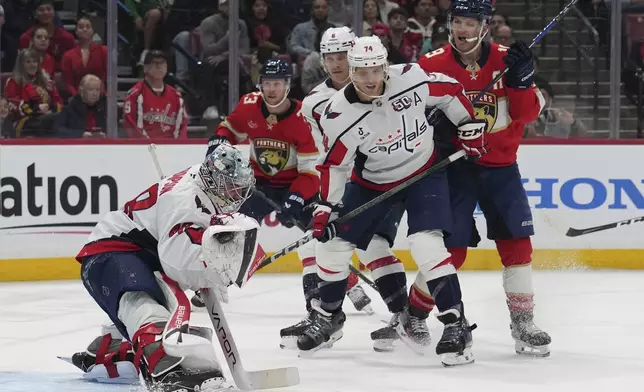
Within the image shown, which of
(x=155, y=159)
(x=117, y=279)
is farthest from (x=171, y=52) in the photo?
(x=117, y=279)

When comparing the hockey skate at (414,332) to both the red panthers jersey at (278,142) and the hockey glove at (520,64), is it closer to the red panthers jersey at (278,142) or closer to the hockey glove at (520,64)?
the hockey glove at (520,64)

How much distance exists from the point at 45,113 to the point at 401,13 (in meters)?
2.23

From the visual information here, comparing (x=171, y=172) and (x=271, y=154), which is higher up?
(x=271, y=154)

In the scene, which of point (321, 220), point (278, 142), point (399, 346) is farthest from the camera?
point (278, 142)

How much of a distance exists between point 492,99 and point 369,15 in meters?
2.97

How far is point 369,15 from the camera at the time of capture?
24.5 feet

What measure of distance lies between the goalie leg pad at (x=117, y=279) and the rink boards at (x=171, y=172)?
9.82 feet

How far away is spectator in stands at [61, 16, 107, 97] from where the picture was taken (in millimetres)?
6984

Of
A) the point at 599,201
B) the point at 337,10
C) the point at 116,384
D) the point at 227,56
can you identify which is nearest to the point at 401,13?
the point at 337,10

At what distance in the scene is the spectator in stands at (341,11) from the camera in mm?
7387

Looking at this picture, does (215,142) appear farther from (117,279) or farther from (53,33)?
(117,279)

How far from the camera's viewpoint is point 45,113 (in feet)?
22.6

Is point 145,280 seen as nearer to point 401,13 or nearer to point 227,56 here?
point 227,56

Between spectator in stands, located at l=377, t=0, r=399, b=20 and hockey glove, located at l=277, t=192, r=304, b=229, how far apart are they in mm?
2184
